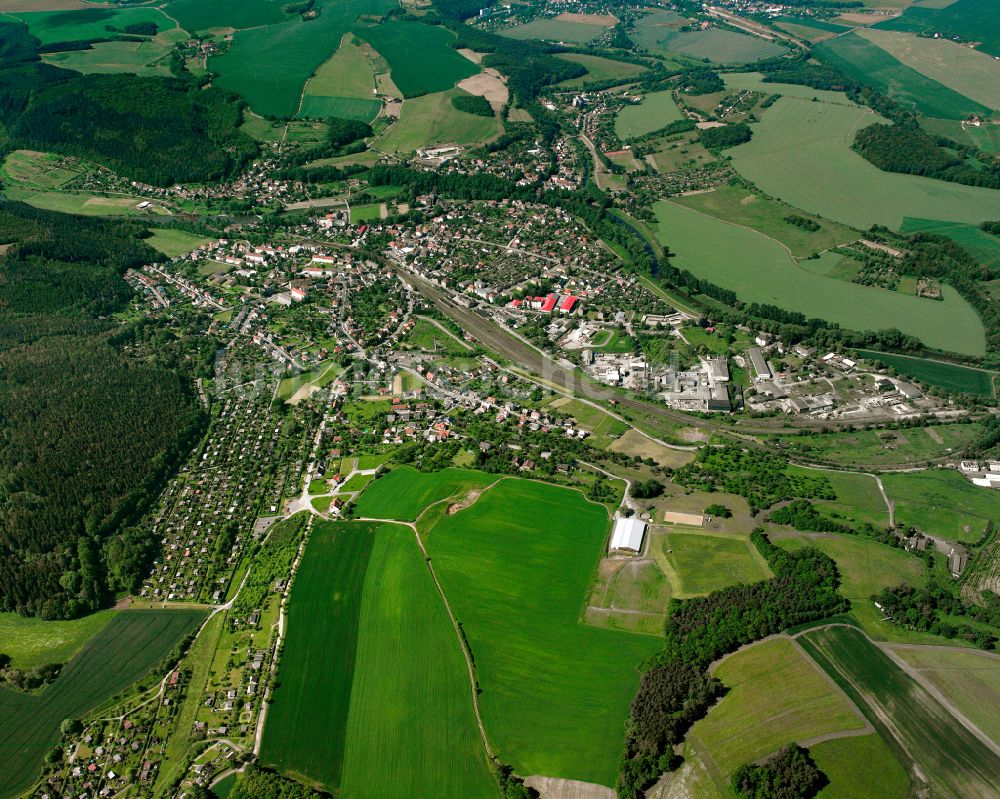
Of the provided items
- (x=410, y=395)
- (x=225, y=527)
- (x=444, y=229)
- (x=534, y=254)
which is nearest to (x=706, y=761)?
(x=225, y=527)

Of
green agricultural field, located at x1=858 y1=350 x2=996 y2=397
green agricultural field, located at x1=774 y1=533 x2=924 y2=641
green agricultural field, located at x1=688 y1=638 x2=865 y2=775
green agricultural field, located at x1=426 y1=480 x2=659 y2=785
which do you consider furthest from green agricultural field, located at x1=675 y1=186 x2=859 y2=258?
green agricultural field, located at x1=688 y1=638 x2=865 y2=775

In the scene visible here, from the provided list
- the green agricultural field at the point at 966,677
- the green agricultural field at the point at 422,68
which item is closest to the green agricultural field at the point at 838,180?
the green agricultural field at the point at 422,68

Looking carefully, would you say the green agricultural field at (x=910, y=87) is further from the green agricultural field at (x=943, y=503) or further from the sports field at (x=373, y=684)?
the sports field at (x=373, y=684)

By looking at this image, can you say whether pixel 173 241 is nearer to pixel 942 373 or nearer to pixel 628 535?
pixel 628 535

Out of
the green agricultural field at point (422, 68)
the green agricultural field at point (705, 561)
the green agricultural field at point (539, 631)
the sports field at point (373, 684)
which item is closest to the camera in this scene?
the sports field at point (373, 684)

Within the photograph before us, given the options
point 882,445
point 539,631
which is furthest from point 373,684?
point 882,445

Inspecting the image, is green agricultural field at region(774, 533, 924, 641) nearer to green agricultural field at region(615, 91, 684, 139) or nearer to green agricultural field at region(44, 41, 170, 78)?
green agricultural field at region(615, 91, 684, 139)

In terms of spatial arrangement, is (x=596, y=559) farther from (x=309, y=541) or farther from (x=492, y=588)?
(x=309, y=541)
